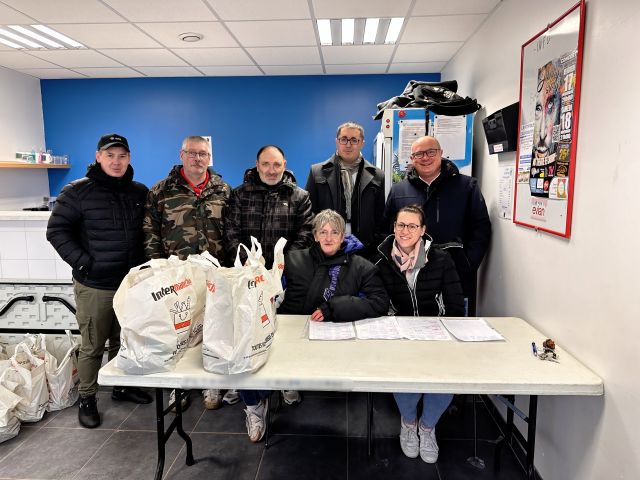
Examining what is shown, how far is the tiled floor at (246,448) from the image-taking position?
1.99m

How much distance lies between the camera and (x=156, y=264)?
1.56 m

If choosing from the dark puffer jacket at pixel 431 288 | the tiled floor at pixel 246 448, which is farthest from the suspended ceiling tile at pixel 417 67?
the tiled floor at pixel 246 448

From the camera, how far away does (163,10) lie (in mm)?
2824

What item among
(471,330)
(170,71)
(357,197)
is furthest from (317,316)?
(170,71)

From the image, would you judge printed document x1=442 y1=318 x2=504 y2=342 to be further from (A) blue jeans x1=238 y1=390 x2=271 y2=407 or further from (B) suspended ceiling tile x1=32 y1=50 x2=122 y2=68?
(B) suspended ceiling tile x1=32 y1=50 x2=122 y2=68

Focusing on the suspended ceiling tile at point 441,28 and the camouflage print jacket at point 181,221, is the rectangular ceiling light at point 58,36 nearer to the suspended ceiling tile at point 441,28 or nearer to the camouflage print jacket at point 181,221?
the camouflage print jacket at point 181,221

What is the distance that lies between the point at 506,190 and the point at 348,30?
74.3 inches

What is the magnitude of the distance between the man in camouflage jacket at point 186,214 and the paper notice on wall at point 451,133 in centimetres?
162

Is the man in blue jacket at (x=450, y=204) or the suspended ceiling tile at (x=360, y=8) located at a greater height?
the suspended ceiling tile at (x=360, y=8)

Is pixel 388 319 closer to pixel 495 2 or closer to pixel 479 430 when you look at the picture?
pixel 479 430

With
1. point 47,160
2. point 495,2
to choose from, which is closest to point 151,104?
point 47,160

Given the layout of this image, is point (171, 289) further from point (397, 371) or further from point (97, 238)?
point (97, 238)

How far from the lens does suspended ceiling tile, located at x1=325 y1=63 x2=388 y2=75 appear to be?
430cm

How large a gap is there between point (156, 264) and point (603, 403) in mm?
1719
